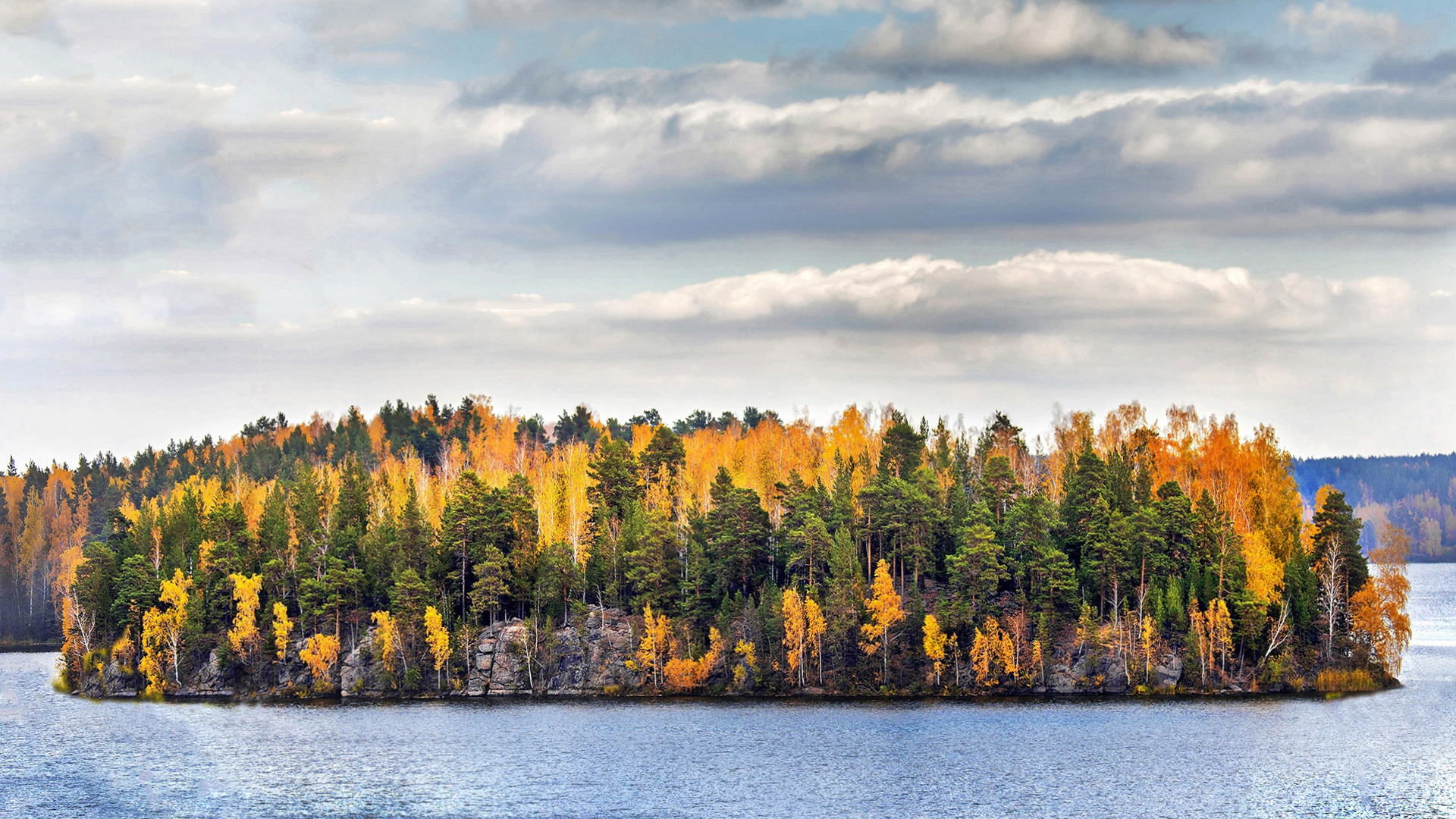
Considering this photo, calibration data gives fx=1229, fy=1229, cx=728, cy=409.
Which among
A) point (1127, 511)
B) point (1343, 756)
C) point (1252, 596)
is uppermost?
point (1127, 511)

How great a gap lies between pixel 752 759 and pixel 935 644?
35.3m

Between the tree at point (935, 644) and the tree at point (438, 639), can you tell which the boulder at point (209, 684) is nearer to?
the tree at point (438, 639)

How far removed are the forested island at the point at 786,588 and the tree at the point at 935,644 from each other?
0.38 meters

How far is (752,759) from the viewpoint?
89875 millimetres

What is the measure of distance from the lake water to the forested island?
7281 mm

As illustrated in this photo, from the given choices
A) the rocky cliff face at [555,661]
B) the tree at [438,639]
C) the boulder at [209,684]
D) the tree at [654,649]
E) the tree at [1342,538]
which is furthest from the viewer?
the boulder at [209,684]

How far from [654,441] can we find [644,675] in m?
45.5

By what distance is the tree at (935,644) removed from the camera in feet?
393

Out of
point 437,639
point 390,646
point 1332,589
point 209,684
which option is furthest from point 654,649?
point 1332,589

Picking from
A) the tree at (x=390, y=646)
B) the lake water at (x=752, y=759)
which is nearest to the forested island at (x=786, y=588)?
the tree at (x=390, y=646)

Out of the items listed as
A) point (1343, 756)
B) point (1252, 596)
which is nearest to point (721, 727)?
point (1343, 756)

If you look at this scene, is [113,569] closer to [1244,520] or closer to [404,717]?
[404,717]

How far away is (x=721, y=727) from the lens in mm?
103000

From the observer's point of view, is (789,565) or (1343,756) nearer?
(1343,756)
